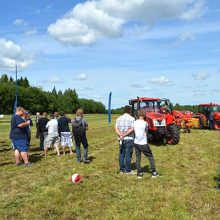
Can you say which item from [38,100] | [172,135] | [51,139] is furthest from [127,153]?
[38,100]

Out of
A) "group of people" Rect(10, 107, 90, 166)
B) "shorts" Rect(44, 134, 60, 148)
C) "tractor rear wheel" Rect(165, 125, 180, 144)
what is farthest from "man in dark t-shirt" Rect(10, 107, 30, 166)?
"tractor rear wheel" Rect(165, 125, 180, 144)

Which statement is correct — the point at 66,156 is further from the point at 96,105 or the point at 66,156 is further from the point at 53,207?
the point at 96,105

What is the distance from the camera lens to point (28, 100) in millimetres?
110625

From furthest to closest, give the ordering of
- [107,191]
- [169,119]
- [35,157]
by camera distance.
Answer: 1. [169,119]
2. [35,157]
3. [107,191]

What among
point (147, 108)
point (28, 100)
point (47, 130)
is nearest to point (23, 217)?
point (47, 130)

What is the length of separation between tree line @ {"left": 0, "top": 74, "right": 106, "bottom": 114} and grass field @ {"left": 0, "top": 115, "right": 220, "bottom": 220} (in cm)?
7772

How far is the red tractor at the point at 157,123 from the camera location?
55.4 ft

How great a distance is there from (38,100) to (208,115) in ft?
301

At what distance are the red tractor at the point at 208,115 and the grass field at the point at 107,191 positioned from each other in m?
13.8

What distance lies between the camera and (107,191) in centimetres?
846

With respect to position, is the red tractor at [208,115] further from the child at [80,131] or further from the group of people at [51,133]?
the child at [80,131]

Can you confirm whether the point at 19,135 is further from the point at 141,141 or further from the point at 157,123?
the point at 157,123

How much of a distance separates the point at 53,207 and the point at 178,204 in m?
2.33

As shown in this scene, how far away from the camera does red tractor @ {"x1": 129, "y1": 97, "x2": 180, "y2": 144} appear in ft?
55.4
